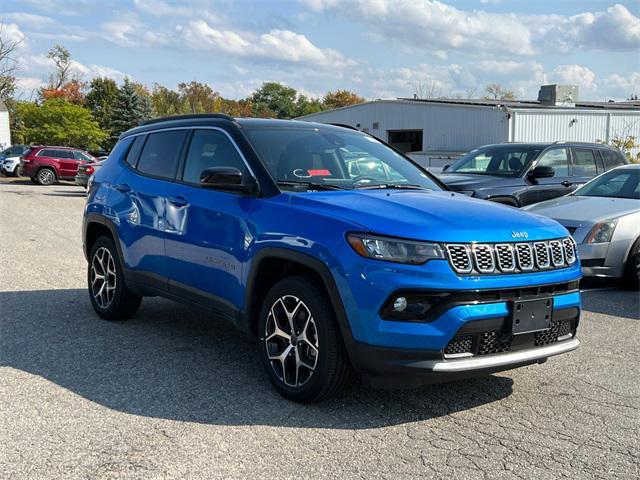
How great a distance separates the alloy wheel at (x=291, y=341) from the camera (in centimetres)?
438

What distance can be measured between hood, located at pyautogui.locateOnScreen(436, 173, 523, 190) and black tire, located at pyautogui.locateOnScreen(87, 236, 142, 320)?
543cm

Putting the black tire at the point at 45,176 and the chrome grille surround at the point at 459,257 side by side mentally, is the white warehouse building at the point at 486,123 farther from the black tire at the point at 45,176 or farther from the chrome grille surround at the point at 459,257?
the chrome grille surround at the point at 459,257

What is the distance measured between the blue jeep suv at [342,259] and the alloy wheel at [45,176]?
2717cm

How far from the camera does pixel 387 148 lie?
614 centimetres

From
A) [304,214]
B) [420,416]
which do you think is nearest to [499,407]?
[420,416]

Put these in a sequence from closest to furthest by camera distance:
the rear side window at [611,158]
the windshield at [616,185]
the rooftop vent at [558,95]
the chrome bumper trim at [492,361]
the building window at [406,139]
Result: the chrome bumper trim at [492,361] < the windshield at [616,185] < the rear side window at [611,158] < the rooftop vent at [558,95] < the building window at [406,139]

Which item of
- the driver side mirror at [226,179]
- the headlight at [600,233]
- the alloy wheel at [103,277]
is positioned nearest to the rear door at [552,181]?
the headlight at [600,233]

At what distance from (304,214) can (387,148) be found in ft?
6.36

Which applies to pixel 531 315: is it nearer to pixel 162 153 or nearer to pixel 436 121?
pixel 162 153

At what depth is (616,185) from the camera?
9.47 m

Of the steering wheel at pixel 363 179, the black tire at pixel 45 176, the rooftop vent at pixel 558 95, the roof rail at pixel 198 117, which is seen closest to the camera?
the steering wheel at pixel 363 179

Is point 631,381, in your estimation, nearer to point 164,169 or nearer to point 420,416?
point 420,416

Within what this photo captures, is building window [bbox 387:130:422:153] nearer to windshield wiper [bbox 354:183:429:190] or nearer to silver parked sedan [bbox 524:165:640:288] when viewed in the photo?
silver parked sedan [bbox 524:165:640:288]

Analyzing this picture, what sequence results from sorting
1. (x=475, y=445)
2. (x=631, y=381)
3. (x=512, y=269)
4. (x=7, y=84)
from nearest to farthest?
1. (x=475, y=445)
2. (x=512, y=269)
3. (x=631, y=381)
4. (x=7, y=84)
